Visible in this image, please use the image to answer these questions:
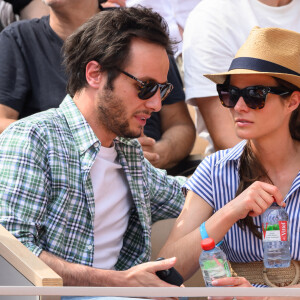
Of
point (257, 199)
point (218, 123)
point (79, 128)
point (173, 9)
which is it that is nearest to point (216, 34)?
point (218, 123)

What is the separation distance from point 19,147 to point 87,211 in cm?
34

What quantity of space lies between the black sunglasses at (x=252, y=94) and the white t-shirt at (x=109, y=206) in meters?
0.49

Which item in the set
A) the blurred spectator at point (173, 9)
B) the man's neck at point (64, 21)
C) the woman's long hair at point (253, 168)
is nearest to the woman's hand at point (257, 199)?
the woman's long hair at point (253, 168)

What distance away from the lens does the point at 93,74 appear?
2.64 m

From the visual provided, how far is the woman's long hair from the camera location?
8.11 ft

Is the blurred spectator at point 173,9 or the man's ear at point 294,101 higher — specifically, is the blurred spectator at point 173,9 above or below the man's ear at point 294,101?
below

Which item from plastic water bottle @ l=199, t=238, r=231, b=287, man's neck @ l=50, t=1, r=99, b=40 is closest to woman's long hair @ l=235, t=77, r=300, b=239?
plastic water bottle @ l=199, t=238, r=231, b=287

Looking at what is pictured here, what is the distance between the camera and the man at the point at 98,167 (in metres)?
2.26

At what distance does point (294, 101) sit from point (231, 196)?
41 cm

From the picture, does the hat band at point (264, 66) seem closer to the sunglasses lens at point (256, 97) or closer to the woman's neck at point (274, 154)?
the sunglasses lens at point (256, 97)

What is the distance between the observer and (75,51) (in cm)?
273

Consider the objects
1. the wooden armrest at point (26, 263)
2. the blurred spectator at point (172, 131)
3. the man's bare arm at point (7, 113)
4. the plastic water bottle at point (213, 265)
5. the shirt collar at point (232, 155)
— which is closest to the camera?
the wooden armrest at point (26, 263)

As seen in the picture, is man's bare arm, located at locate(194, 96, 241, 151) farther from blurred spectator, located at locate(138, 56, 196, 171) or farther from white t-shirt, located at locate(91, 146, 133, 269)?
white t-shirt, located at locate(91, 146, 133, 269)

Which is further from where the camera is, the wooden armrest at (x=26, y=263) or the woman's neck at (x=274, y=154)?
the woman's neck at (x=274, y=154)
